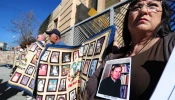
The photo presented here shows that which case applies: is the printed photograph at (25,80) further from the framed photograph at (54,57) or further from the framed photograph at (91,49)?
the framed photograph at (91,49)

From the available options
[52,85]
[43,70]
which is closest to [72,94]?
[52,85]

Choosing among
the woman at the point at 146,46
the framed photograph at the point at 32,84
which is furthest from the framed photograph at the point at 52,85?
the woman at the point at 146,46

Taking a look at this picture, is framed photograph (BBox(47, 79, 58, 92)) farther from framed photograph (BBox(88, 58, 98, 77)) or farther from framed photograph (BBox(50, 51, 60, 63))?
framed photograph (BBox(88, 58, 98, 77))

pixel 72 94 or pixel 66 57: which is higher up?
pixel 66 57

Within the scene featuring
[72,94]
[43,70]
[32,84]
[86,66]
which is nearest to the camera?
[86,66]

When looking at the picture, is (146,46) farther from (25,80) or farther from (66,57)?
(25,80)

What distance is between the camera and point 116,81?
1.08m

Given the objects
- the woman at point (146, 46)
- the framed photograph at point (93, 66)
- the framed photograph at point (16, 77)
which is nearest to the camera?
the woman at point (146, 46)

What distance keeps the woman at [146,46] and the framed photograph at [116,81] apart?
4 cm

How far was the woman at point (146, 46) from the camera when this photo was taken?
942mm

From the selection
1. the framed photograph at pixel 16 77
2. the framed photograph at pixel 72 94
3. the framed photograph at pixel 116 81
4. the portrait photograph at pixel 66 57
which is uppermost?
the portrait photograph at pixel 66 57

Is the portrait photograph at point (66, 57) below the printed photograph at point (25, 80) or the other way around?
the other way around

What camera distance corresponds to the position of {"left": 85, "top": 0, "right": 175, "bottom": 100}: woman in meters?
0.94

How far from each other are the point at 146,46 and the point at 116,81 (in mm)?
298
